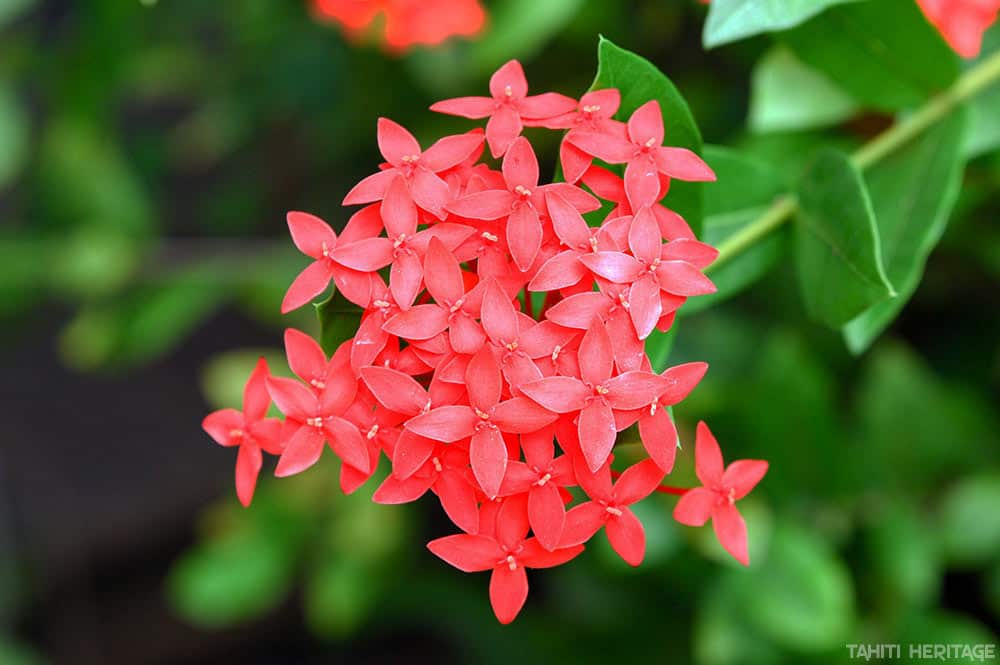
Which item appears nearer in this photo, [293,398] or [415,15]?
[293,398]

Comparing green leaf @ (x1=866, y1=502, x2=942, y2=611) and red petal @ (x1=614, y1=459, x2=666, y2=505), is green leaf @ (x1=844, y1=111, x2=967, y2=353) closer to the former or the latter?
red petal @ (x1=614, y1=459, x2=666, y2=505)

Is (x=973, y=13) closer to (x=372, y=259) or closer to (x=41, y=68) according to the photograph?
(x=372, y=259)

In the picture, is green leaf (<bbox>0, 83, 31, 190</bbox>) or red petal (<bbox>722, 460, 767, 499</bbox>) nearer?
red petal (<bbox>722, 460, 767, 499</bbox>)

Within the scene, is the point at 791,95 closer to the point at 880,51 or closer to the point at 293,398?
the point at 880,51

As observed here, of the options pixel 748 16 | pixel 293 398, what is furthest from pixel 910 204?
pixel 293 398

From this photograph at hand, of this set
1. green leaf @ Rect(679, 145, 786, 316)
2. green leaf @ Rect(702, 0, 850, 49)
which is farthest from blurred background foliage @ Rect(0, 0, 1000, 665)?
green leaf @ Rect(702, 0, 850, 49)

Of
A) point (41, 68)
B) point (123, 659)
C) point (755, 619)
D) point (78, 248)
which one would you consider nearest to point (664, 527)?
point (755, 619)

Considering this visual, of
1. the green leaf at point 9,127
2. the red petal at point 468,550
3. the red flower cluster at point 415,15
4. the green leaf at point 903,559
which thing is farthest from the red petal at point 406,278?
the green leaf at point 9,127

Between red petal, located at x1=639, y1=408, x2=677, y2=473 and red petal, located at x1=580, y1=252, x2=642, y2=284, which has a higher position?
red petal, located at x1=580, y1=252, x2=642, y2=284
